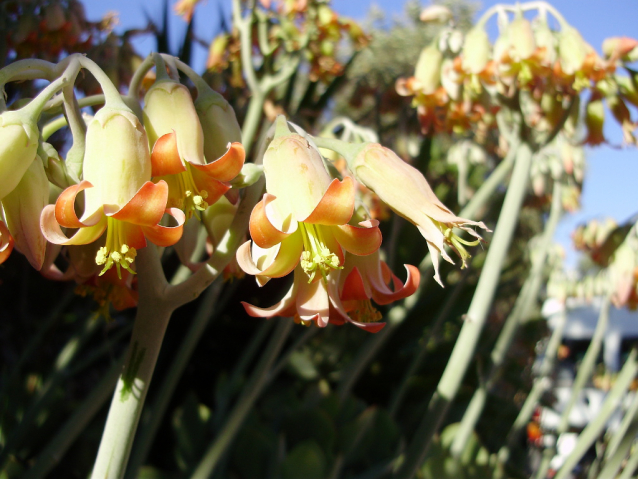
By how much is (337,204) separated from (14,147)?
12.4 inches

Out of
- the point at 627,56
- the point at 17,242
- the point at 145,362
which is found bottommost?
the point at 145,362

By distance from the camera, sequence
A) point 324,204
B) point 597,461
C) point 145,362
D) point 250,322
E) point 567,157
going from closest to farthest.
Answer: point 324,204
point 145,362
point 597,461
point 567,157
point 250,322

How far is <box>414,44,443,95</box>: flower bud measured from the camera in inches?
61.9

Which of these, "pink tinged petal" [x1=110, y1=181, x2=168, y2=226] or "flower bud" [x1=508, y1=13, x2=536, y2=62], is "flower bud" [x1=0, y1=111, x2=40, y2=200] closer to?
"pink tinged petal" [x1=110, y1=181, x2=168, y2=226]

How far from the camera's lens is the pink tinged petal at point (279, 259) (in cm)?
54

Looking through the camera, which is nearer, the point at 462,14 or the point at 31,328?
the point at 31,328

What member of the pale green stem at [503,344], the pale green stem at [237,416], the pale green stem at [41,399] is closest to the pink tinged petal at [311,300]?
the pale green stem at [237,416]

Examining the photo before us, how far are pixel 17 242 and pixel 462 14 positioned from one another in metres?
9.14

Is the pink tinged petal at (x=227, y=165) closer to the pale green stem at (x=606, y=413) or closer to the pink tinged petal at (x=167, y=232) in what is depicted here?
the pink tinged petal at (x=167, y=232)

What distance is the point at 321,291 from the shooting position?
1.94 ft

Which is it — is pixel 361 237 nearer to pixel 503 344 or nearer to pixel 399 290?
pixel 399 290

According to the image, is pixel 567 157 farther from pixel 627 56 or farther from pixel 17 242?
pixel 17 242

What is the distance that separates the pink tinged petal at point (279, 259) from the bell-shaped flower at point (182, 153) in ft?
0.24

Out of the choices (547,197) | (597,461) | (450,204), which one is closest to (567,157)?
(547,197)
